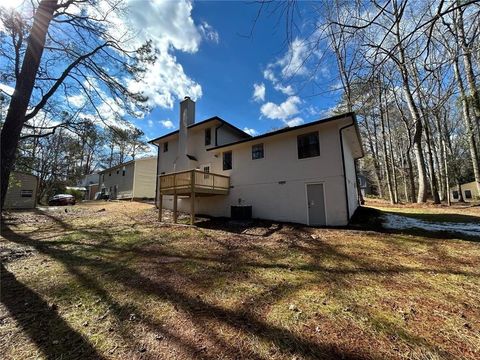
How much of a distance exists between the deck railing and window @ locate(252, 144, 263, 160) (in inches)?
88.8

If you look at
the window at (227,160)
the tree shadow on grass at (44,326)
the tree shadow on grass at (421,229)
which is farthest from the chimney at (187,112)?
the tree shadow on grass at (44,326)

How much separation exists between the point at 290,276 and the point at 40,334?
4087 mm

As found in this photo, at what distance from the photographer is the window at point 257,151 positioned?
1275cm

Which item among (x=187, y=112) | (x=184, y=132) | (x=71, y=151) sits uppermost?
(x=187, y=112)

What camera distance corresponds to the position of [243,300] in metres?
3.65

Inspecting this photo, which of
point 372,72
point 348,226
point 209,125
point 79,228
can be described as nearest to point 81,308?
point 372,72

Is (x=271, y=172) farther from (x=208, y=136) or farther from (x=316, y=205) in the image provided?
(x=208, y=136)

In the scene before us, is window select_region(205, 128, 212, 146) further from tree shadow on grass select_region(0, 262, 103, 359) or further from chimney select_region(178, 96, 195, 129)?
tree shadow on grass select_region(0, 262, 103, 359)

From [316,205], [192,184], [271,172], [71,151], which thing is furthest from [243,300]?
[71,151]

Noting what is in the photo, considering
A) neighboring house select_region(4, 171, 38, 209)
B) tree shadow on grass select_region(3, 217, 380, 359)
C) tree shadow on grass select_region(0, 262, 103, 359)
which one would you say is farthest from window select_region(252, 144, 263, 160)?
neighboring house select_region(4, 171, 38, 209)

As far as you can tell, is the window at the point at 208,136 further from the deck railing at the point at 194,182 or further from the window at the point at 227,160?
the deck railing at the point at 194,182

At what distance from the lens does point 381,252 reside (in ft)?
19.9

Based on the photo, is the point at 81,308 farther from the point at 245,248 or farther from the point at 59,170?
the point at 59,170

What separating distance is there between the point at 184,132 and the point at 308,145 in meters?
9.15
